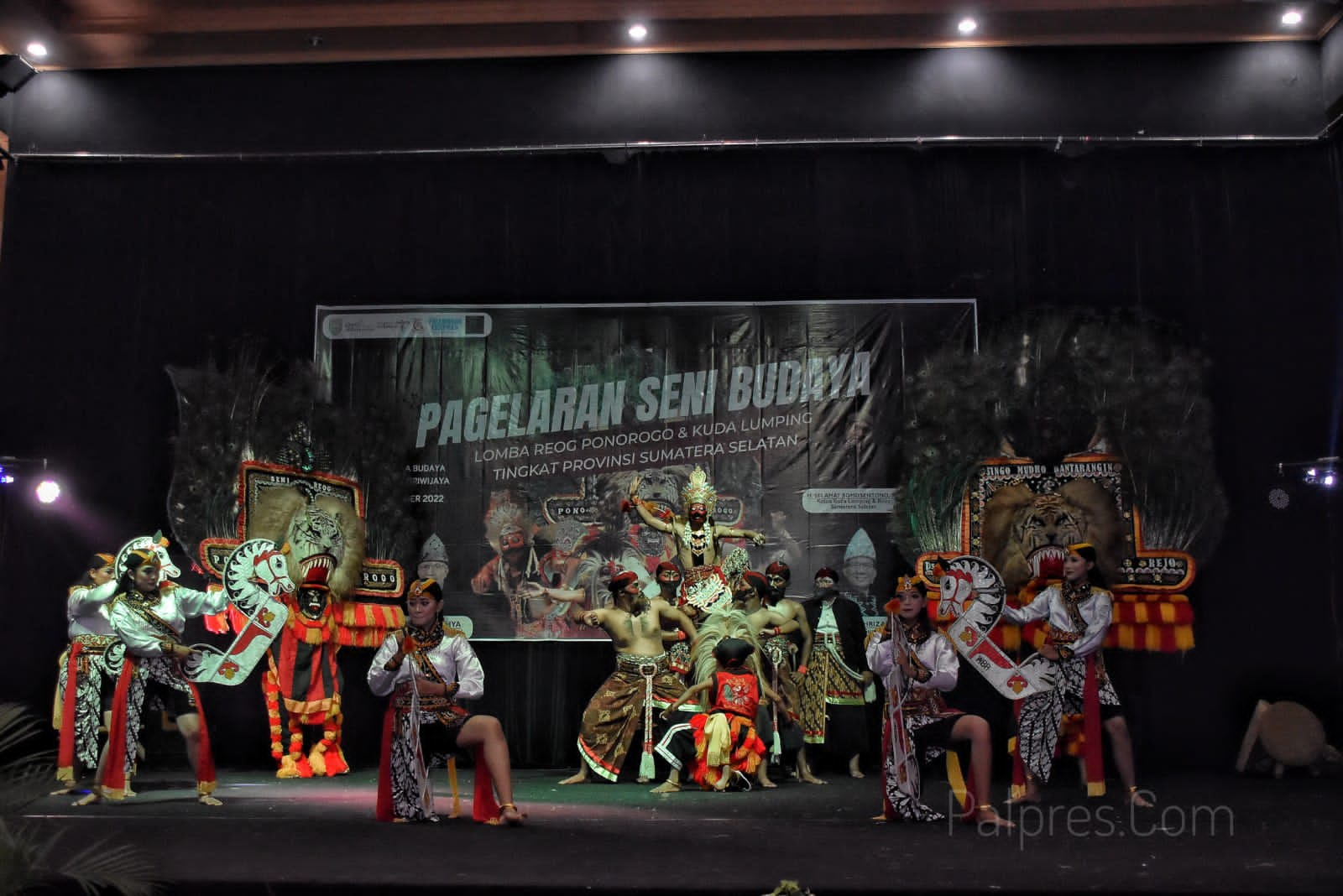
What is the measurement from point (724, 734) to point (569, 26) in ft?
17.3

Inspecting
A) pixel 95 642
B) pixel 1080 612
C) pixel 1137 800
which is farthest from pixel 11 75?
pixel 1137 800

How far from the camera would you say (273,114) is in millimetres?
9703

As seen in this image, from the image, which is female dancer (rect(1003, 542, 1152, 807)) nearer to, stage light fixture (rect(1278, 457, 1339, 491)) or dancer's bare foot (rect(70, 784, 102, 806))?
stage light fixture (rect(1278, 457, 1339, 491))

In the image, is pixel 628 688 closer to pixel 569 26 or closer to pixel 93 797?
pixel 93 797

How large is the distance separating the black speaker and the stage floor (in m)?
4.82

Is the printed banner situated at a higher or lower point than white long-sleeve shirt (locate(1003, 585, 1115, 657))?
higher

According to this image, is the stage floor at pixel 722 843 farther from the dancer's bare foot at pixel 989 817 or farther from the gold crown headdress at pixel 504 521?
the gold crown headdress at pixel 504 521

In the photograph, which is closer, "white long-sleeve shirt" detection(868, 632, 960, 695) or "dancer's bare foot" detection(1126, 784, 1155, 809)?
"white long-sleeve shirt" detection(868, 632, 960, 695)

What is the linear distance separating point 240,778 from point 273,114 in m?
4.84

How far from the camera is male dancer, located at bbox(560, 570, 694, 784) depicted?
26.4 feet

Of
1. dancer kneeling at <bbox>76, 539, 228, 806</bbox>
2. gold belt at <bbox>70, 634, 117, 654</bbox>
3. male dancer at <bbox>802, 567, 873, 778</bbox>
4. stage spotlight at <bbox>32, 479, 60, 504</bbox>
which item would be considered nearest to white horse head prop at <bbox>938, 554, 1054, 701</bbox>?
male dancer at <bbox>802, 567, 873, 778</bbox>

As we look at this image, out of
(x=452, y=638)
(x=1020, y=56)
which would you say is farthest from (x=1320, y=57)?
(x=452, y=638)

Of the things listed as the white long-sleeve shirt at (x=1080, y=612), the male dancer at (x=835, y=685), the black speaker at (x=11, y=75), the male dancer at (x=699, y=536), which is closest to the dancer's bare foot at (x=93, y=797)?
the male dancer at (x=699, y=536)

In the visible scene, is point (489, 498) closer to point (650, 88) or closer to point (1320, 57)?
point (650, 88)
